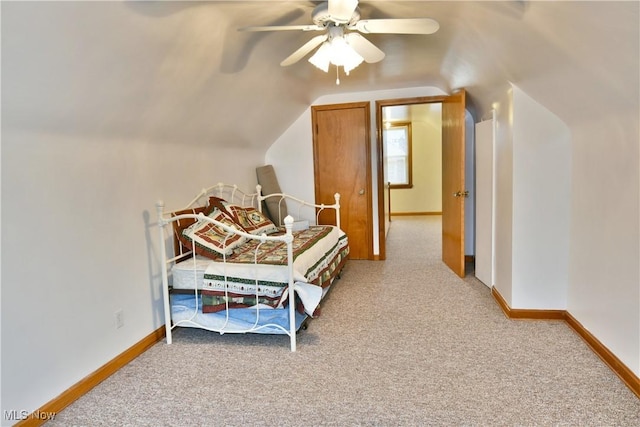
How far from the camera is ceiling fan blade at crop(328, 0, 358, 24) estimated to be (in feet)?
6.46

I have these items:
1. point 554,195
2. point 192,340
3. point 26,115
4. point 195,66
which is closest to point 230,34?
point 195,66

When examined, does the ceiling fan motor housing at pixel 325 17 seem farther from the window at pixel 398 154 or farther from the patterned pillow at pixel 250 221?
the window at pixel 398 154

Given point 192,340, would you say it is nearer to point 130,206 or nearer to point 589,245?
point 130,206

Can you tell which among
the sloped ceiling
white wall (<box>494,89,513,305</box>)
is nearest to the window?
the sloped ceiling

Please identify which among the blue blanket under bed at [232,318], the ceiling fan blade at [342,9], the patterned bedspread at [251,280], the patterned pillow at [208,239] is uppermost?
the ceiling fan blade at [342,9]

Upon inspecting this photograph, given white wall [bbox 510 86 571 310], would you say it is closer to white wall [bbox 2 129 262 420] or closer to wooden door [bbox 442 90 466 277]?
wooden door [bbox 442 90 466 277]

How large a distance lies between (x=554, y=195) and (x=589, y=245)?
1.62ft

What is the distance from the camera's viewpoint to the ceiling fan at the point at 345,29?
2072 millimetres

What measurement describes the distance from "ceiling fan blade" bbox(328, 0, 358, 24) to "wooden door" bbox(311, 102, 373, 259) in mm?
2860

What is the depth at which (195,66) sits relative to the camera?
265 centimetres
